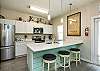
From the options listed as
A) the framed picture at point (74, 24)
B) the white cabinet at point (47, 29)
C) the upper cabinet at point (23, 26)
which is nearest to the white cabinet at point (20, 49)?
the upper cabinet at point (23, 26)

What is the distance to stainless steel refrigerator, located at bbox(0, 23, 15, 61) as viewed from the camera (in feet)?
15.3

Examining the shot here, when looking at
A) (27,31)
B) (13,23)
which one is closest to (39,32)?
(27,31)

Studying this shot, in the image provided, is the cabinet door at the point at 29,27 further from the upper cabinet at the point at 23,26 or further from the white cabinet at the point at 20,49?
the white cabinet at the point at 20,49

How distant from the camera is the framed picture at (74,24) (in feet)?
16.8

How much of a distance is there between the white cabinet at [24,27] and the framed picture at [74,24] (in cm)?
245

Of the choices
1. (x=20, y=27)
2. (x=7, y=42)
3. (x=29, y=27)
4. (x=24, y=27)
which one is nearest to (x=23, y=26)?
(x=24, y=27)

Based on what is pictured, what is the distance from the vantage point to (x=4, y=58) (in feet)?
15.4

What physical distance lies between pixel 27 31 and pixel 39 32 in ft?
3.17

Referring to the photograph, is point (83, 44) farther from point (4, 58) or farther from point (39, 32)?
point (4, 58)

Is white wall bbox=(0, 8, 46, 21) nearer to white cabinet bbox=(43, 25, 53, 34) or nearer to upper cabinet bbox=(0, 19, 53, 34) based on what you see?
upper cabinet bbox=(0, 19, 53, 34)

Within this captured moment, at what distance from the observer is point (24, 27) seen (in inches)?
227

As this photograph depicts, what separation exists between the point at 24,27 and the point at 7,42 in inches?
55.5

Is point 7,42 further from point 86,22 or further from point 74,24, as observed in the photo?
point 86,22

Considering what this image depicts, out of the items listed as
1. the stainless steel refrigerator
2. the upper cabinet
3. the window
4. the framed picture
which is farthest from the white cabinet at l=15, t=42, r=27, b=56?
the framed picture
